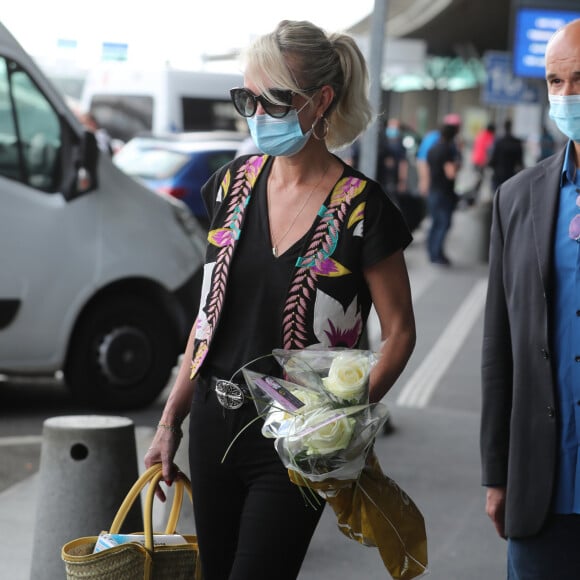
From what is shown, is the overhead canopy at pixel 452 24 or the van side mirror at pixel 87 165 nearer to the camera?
the van side mirror at pixel 87 165

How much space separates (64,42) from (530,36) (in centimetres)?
807

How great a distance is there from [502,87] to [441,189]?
9.25 meters

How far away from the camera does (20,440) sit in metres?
7.37

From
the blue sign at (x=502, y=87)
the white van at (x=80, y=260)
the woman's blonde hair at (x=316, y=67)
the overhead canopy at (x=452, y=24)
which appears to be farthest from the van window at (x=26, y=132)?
the overhead canopy at (x=452, y=24)

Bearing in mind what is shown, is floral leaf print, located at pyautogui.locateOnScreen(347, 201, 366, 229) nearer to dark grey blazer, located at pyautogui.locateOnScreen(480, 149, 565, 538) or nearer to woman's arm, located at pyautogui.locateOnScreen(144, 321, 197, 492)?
dark grey blazer, located at pyautogui.locateOnScreen(480, 149, 565, 538)

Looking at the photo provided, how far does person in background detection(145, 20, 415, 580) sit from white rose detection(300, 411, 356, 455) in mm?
233

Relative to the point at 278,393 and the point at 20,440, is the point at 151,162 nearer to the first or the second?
the point at 20,440

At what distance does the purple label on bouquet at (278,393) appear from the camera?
269cm

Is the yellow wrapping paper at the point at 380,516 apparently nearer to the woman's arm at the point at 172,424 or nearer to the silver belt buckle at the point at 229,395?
the silver belt buckle at the point at 229,395

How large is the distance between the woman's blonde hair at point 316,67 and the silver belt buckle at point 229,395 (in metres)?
0.63

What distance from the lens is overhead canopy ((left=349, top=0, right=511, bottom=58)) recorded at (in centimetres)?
4722

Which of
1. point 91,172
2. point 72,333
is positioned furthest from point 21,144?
point 72,333

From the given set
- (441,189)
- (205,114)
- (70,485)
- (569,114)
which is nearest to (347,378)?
(569,114)

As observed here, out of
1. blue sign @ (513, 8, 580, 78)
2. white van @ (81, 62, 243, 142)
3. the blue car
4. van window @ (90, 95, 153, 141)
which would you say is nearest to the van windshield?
the blue car
